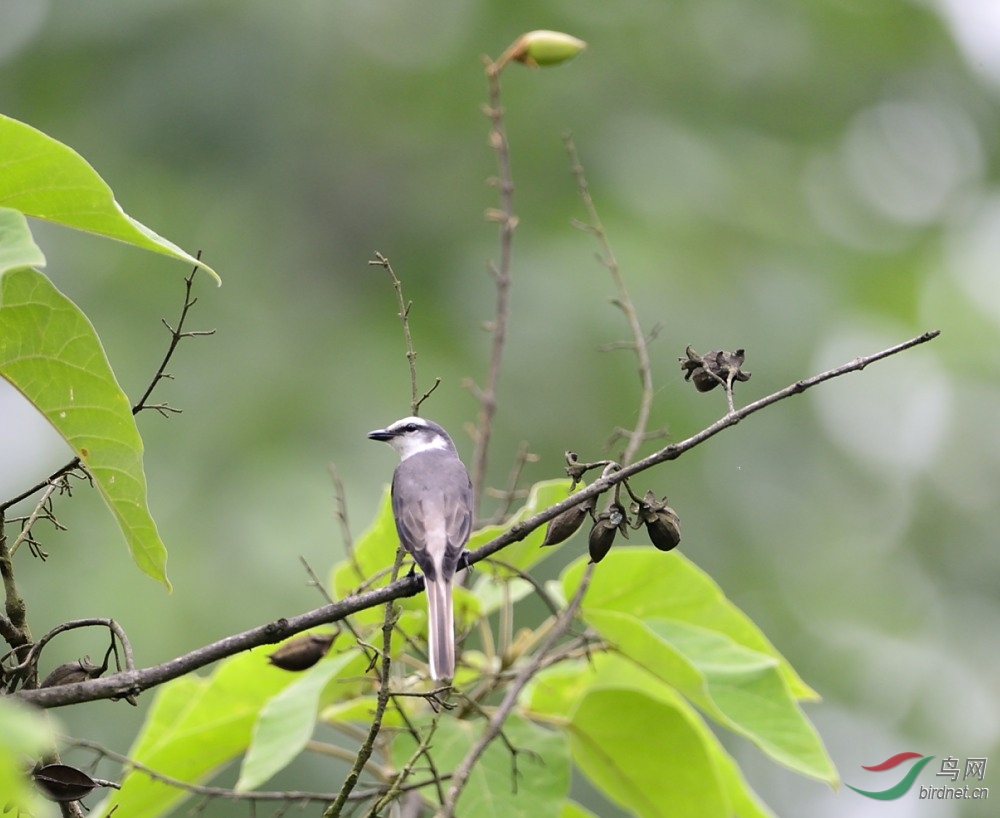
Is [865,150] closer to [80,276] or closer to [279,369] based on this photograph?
[279,369]

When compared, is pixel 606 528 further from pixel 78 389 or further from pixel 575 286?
pixel 575 286

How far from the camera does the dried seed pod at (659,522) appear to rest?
6.54ft

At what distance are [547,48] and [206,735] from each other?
201 cm

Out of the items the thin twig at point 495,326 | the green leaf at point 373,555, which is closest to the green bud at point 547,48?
the thin twig at point 495,326

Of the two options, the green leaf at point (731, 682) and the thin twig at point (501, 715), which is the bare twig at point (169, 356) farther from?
the green leaf at point (731, 682)

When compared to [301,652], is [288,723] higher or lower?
lower

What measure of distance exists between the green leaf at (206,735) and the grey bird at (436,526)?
46 centimetres

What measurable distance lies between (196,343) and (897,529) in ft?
22.6

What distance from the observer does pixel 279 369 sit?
11.2 m

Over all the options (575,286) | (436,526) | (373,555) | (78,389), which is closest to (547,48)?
(436,526)

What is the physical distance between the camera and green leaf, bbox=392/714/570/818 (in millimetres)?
2701

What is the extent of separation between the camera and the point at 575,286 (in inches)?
429

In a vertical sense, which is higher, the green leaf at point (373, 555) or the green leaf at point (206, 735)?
the green leaf at point (373, 555)

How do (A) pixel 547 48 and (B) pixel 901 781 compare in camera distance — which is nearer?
(A) pixel 547 48
